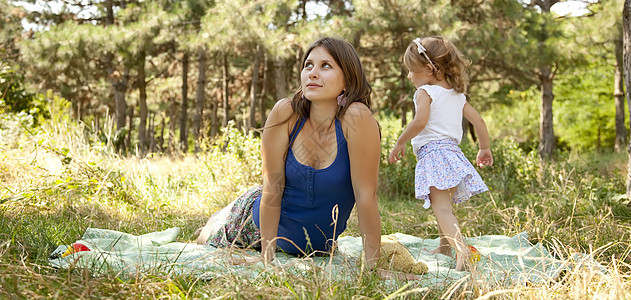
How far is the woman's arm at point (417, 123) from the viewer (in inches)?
117

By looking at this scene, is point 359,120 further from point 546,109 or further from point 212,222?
point 546,109

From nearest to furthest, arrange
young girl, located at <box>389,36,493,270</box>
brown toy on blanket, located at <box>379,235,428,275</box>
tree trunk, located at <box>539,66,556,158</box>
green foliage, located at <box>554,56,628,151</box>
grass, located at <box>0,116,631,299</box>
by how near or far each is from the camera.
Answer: grass, located at <box>0,116,631,299</box> < brown toy on blanket, located at <box>379,235,428,275</box> < young girl, located at <box>389,36,493,270</box> < tree trunk, located at <box>539,66,556,158</box> < green foliage, located at <box>554,56,628,151</box>

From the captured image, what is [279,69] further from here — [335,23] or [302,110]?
[302,110]

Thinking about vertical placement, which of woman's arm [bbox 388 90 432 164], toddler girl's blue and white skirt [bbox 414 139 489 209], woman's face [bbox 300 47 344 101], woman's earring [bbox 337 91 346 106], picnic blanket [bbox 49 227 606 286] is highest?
woman's face [bbox 300 47 344 101]

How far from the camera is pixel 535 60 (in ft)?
33.7

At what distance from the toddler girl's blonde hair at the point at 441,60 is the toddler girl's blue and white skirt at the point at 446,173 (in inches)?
15.5

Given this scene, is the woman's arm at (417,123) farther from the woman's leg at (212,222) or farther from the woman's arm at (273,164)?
the woman's leg at (212,222)

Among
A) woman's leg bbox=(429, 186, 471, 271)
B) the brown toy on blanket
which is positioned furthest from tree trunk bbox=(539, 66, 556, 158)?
the brown toy on blanket

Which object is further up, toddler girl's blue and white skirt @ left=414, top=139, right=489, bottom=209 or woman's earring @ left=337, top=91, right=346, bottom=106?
woman's earring @ left=337, top=91, right=346, bottom=106

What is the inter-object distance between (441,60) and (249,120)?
960 centimetres

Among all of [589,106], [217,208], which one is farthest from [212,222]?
[589,106]

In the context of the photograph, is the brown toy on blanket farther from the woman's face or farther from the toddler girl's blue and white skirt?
the woman's face

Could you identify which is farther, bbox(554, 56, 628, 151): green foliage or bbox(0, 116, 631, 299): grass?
bbox(554, 56, 628, 151): green foliage

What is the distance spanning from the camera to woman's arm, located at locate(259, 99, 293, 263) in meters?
2.34
